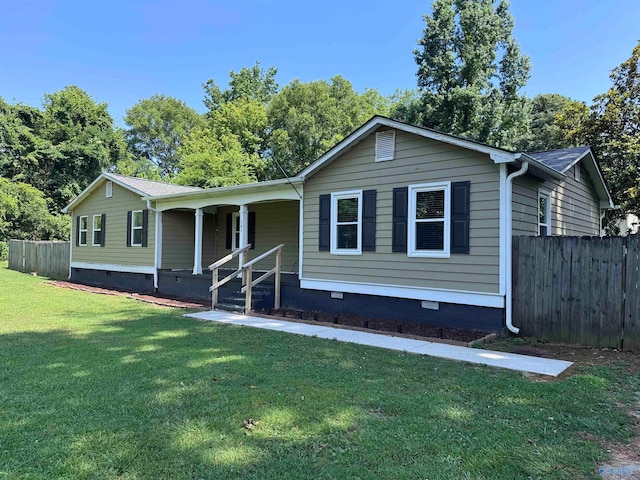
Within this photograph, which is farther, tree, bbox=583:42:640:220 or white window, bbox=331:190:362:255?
tree, bbox=583:42:640:220

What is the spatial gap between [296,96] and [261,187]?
20182mm

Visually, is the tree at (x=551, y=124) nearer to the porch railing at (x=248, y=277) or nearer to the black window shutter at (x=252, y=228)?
the black window shutter at (x=252, y=228)

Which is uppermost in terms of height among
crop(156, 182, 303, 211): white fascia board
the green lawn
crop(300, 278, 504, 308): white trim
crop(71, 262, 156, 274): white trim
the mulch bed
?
crop(156, 182, 303, 211): white fascia board

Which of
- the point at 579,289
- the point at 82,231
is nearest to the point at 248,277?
the point at 579,289

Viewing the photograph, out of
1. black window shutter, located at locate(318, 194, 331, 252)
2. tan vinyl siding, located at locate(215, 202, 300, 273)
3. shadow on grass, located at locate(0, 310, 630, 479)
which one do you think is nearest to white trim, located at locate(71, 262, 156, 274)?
tan vinyl siding, located at locate(215, 202, 300, 273)

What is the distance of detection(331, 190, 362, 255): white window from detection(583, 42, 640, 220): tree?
9.58 meters

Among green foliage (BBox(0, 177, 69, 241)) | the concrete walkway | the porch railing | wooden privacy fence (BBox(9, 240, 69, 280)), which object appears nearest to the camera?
the concrete walkway

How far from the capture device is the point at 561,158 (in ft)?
30.6

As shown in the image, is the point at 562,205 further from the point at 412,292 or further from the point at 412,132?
the point at 412,292

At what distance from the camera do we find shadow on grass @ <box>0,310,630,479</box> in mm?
2781

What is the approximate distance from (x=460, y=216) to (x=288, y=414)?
5028 mm

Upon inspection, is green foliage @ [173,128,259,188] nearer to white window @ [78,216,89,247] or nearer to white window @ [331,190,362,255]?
white window @ [78,216,89,247]

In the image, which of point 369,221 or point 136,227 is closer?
point 369,221

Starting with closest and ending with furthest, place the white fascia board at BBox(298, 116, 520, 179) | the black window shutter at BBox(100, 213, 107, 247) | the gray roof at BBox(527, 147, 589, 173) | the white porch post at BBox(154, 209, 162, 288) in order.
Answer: the white fascia board at BBox(298, 116, 520, 179), the gray roof at BBox(527, 147, 589, 173), the white porch post at BBox(154, 209, 162, 288), the black window shutter at BBox(100, 213, 107, 247)
